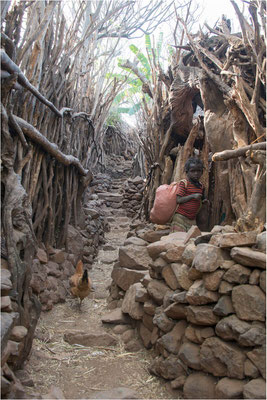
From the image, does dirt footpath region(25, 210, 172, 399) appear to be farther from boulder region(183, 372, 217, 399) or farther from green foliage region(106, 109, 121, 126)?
green foliage region(106, 109, 121, 126)

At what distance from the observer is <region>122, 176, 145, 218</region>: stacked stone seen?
856cm

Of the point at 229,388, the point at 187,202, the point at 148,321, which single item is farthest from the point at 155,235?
the point at 229,388

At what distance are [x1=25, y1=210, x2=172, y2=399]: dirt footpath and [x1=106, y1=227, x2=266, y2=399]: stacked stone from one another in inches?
5.4

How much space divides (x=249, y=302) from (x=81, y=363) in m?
1.40

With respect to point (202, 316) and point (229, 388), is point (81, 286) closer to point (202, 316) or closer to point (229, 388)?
point (202, 316)

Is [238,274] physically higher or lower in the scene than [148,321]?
higher

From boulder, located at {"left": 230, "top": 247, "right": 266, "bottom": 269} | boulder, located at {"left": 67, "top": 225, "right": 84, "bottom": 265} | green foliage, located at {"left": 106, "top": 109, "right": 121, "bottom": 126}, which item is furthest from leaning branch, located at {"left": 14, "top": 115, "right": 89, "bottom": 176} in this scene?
green foliage, located at {"left": 106, "top": 109, "right": 121, "bottom": 126}

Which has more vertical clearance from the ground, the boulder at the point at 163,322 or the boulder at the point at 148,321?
the boulder at the point at 163,322

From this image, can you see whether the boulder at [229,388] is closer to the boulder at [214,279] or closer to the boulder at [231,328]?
the boulder at [231,328]

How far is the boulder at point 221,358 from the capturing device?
189 centimetres

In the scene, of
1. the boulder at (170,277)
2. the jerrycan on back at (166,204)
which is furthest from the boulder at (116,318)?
the jerrycan on back at (166,204)

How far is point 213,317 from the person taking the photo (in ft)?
6.82

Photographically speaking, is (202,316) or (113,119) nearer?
(202,316)

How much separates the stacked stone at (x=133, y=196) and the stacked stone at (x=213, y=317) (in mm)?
5850
